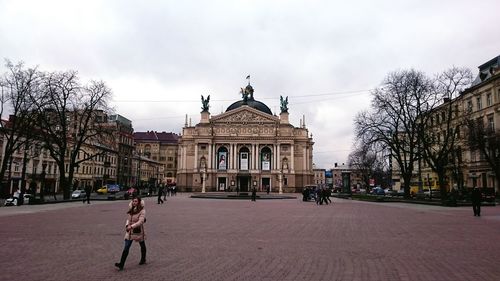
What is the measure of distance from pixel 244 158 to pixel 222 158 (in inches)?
219

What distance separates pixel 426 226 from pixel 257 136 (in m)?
78.0

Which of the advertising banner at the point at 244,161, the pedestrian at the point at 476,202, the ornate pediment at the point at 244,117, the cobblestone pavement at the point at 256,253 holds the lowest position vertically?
the cobblestone pavement at the point at 256,253

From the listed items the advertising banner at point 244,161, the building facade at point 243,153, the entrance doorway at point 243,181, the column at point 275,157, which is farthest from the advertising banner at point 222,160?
the column at point 275,157

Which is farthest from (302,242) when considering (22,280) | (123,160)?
(123,160)

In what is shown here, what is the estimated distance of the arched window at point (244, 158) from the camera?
94.2m

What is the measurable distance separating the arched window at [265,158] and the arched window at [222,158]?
8.90 metres

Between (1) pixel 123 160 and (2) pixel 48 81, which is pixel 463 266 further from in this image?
(1) pixel 123 160

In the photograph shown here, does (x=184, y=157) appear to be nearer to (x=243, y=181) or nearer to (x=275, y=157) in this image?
(x=243, y=181)

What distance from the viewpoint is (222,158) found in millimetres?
94812

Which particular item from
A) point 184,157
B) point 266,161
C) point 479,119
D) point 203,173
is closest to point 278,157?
point 266,161

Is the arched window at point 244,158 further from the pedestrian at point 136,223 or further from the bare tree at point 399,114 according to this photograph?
the pedestrian at point 136,223

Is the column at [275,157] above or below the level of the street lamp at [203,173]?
above

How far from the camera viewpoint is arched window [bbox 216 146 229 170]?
93.6 meters

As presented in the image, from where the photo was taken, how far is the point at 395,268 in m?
8.60
